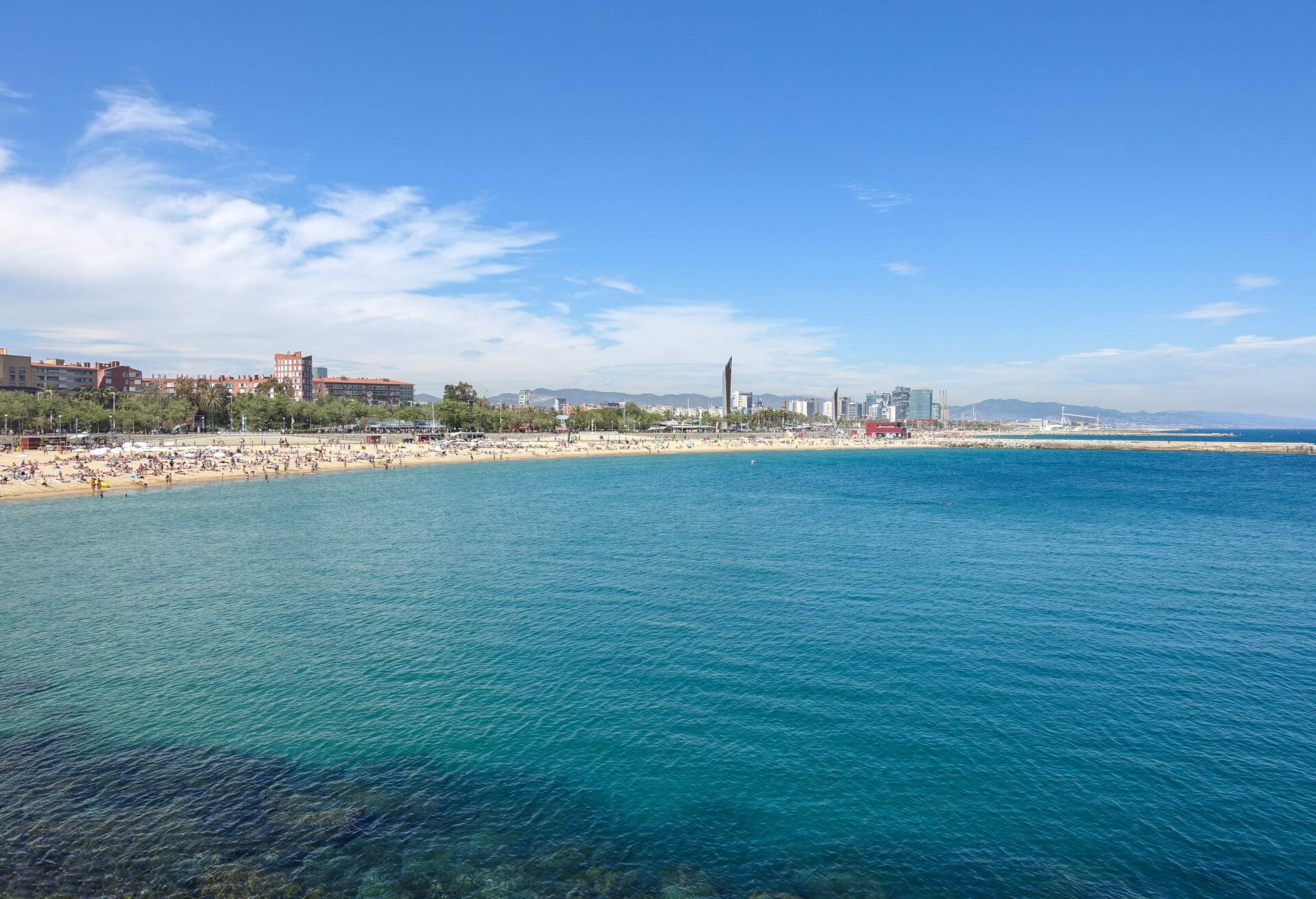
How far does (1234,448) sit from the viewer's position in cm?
15200

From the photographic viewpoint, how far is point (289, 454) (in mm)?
90312

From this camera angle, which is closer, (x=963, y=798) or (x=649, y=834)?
(x=649, y=834)

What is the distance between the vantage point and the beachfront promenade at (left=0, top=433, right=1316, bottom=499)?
6300 centimetres

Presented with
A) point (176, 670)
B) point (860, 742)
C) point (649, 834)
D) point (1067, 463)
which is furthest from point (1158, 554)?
point (1067, 463)

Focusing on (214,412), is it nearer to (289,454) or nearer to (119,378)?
(289,454)

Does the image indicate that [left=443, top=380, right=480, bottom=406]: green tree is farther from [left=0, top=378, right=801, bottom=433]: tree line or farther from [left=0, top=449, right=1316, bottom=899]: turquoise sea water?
[left=0, top=449, right=1316, bottom=899]: turquoise sea water

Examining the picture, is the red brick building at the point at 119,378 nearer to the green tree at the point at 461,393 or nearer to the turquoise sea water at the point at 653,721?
the green tree at the point at 461,393

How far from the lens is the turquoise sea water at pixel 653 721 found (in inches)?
470

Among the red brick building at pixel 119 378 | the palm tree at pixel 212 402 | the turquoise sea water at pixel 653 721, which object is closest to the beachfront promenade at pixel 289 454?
the palm tree at pixel 212 402

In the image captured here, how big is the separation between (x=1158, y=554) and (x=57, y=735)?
45.9 m

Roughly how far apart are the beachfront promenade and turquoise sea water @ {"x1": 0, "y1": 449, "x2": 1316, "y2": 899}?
103 ft

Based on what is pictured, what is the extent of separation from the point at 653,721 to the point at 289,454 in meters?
87.9

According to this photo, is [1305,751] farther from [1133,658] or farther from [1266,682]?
[1133,658]

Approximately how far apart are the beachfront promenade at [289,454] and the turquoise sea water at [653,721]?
31300 mm
